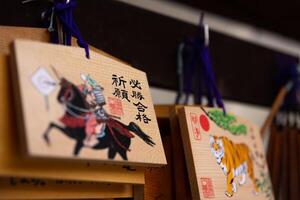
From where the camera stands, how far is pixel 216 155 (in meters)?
0.48

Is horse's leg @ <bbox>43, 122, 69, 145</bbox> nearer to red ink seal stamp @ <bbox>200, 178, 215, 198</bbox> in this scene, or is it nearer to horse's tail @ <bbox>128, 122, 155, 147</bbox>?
horse's tail @ <bbox>128, 122, 155, 147</bbox>

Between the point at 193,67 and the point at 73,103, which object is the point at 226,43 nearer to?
the point at 193,67

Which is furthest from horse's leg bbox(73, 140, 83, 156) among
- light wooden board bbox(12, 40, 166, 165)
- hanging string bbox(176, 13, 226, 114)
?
hanging string bbox(176, 13, 226, 114)

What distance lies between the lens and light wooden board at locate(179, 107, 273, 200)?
0.45 metres

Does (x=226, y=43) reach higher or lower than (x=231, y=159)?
higher

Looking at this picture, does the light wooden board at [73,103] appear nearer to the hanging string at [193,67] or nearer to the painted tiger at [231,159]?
the painted tiger at [231,159]

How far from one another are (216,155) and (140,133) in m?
0.13

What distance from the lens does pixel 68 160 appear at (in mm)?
313

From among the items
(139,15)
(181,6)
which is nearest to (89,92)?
(139,15)

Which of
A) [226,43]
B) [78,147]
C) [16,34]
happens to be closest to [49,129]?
[78,147]

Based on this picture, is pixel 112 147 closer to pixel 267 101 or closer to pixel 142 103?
pixel 142 103

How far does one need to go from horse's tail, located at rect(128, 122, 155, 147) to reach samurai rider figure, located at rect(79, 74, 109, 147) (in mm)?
34

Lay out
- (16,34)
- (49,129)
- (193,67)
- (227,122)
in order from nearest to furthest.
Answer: (49,129) → (16,34) → (227,122) → (193,67)

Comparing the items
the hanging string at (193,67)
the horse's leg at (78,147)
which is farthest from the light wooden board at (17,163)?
the hanging string at (193,67)
